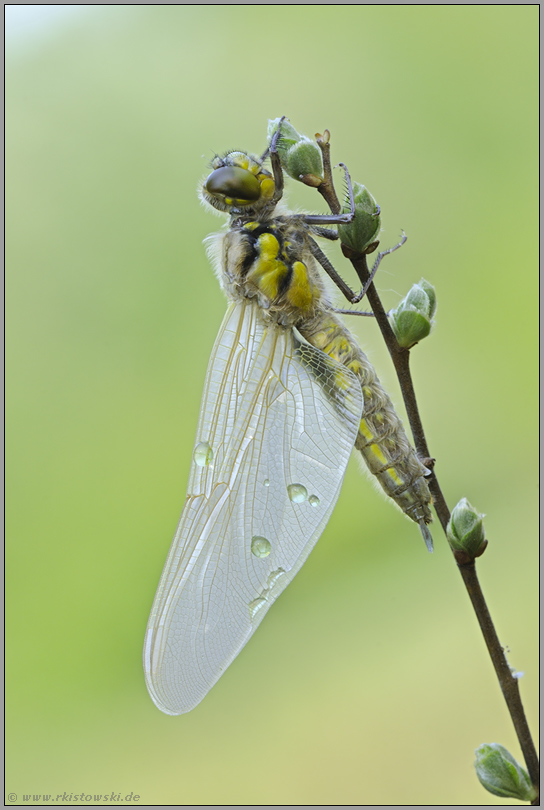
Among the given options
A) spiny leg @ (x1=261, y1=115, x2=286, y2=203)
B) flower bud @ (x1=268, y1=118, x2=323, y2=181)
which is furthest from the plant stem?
spiny leg @ (x1=261, y1=115, x2=286, y2=203)

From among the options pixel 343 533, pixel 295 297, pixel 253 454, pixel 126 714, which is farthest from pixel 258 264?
pixel 126 714

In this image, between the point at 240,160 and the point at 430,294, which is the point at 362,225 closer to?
the point at 430,294

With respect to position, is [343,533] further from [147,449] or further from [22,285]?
[22,285]

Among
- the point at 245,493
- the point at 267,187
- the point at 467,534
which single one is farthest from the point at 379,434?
the point at 267,187

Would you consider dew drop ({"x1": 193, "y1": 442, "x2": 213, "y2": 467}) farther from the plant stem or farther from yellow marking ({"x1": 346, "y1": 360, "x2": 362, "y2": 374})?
the plant stem

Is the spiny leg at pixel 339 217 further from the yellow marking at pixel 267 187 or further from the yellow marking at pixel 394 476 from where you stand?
the yellow marking at pixel 394 476

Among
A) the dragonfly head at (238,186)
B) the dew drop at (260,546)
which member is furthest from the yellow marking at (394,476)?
the dragonfly head at (238,186)
